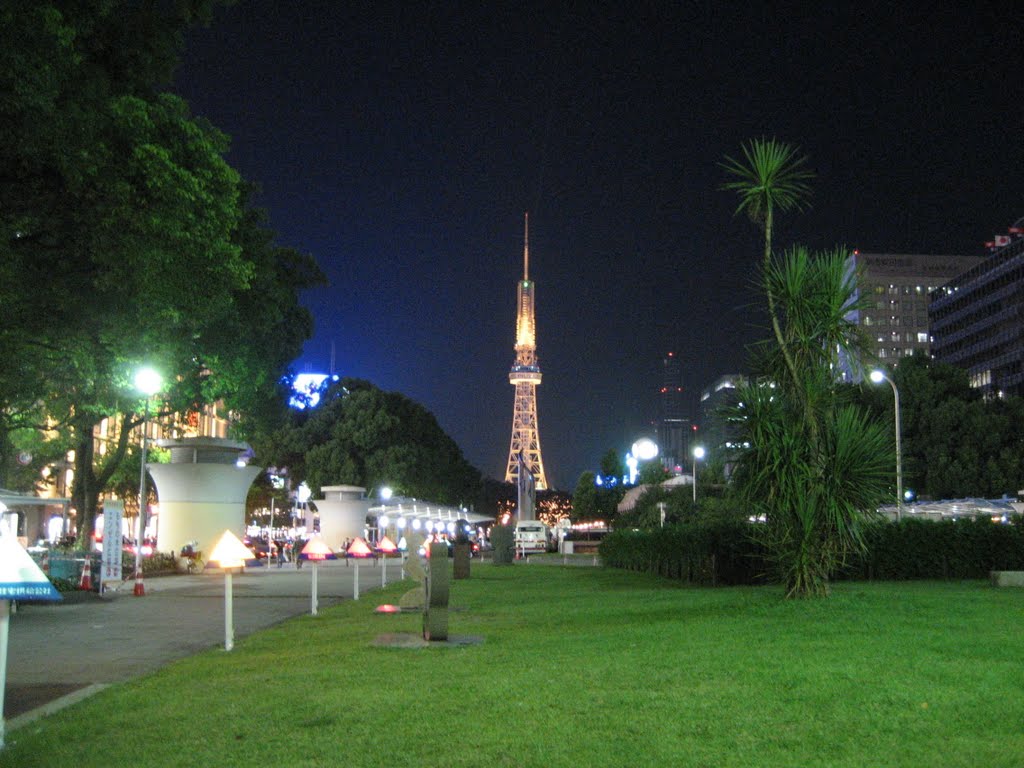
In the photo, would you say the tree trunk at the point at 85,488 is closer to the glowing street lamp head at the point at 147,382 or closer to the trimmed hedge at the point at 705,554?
the glowing street lamp head at the point at 147,382

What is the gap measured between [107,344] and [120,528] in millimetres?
8222

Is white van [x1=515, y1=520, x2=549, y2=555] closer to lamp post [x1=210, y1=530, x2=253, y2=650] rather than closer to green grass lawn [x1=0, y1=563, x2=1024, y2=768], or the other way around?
lamp post [x1=210, y1=530, x2=253, y2=650]

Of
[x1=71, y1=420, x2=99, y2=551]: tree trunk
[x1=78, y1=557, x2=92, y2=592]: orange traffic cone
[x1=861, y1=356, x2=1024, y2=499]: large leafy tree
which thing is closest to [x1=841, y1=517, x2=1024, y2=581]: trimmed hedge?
[x1=78, y1=557, x2=92, y2=592]: orange traffic cone

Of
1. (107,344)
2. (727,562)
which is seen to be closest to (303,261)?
(107,344)

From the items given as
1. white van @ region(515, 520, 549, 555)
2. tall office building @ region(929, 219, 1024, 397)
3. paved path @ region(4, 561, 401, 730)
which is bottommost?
white van @ region(515, 520, 549, 555)

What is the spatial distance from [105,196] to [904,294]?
165 meters

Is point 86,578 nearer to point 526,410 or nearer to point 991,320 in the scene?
point 991,320

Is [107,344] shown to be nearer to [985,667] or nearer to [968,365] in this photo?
[985,667]

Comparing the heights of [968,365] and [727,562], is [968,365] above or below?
above

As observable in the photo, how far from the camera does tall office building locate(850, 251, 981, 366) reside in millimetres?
166000

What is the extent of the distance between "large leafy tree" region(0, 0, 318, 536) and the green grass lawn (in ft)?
24.7

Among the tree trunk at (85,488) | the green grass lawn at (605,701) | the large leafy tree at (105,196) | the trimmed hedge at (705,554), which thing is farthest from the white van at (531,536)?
the green grass lawn at (605,701)

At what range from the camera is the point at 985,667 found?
945 centimetres

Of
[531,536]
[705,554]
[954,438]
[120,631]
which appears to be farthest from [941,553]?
[531,536]
